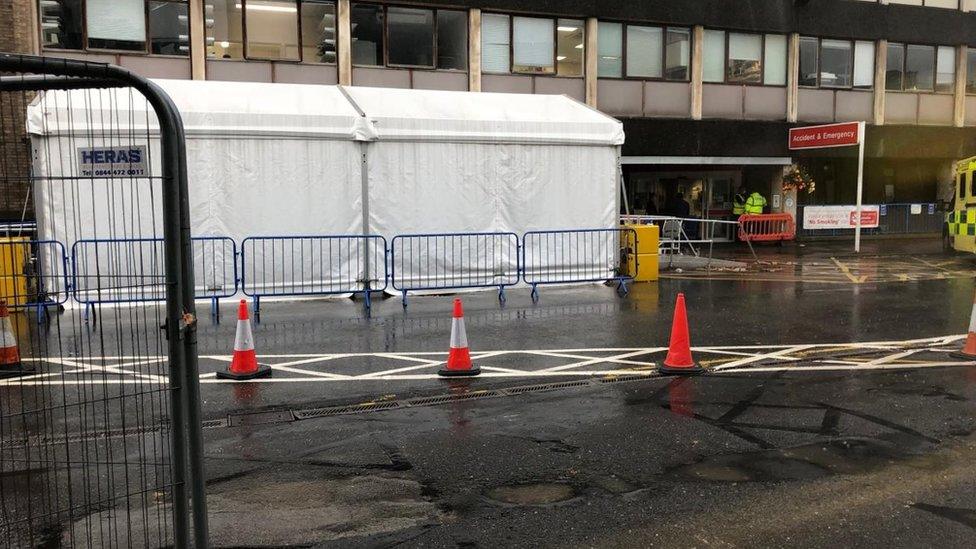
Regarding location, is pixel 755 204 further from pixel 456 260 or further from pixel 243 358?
pixel 243 358

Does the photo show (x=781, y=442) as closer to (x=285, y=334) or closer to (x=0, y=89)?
(x=0, y=89)

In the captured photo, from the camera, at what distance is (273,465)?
5.55 m

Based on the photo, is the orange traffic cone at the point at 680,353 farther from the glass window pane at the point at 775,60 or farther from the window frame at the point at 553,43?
the glass window pane at the point at 775,60

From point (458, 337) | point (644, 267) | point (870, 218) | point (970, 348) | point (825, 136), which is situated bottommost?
point (970, 348)

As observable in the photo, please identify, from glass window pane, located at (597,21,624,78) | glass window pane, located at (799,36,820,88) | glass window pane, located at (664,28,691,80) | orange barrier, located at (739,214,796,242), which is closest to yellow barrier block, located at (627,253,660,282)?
orange barrier, located at (739,214,796,242)

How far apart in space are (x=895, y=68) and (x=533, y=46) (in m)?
13.7

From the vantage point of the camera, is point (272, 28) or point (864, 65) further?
point (864, 65)

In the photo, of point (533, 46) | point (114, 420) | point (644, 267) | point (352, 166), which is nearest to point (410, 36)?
point (533, 46)

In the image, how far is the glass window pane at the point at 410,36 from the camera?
22.7 meters

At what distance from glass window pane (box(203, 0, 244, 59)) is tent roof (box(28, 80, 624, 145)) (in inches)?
292

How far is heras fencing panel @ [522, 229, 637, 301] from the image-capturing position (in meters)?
15.1

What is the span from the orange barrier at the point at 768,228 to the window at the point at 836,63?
17.3 ft

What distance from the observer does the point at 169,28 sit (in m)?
20.7

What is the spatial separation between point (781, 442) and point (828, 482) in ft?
2.68
